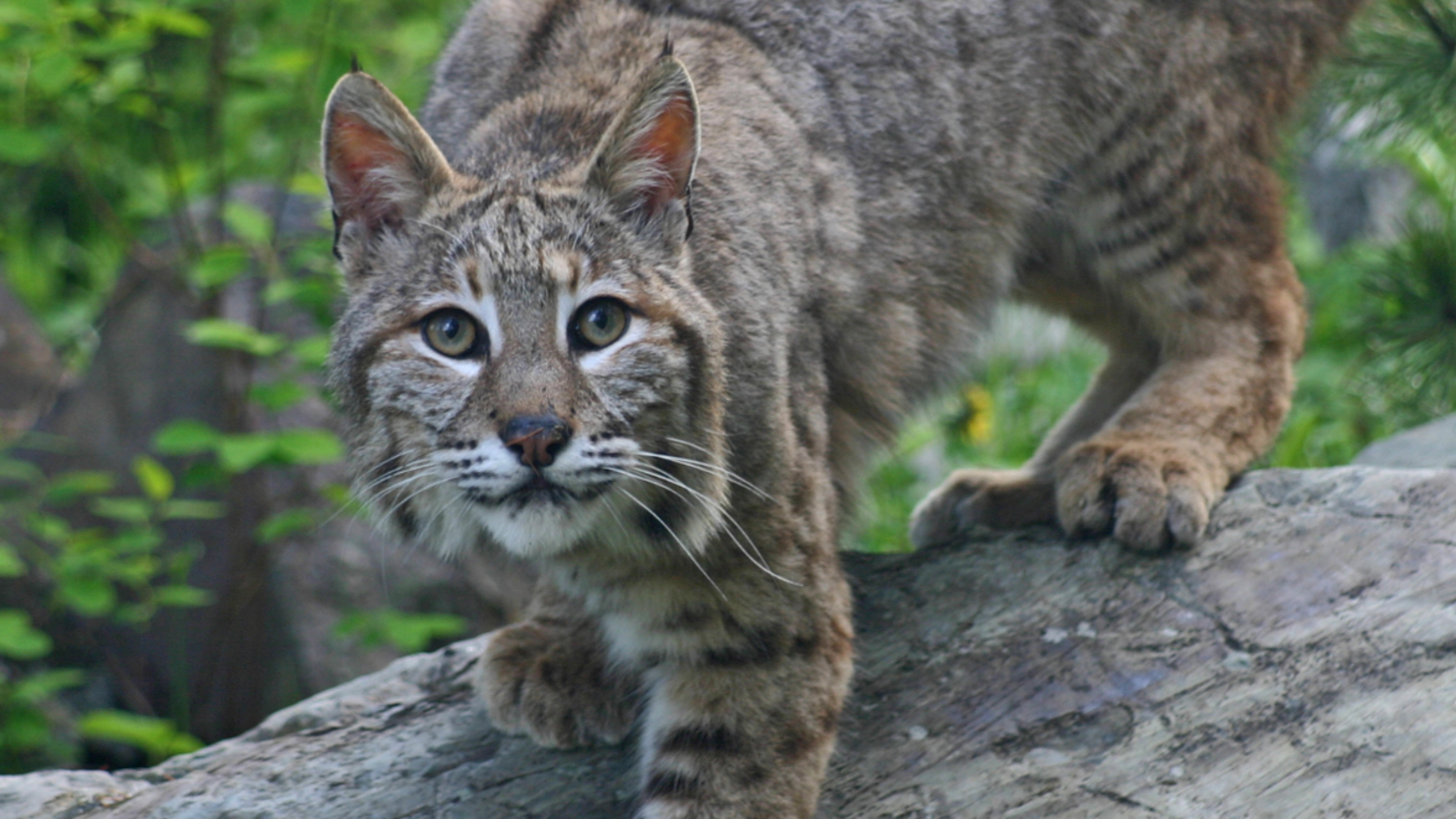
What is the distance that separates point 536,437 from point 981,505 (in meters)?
1.93

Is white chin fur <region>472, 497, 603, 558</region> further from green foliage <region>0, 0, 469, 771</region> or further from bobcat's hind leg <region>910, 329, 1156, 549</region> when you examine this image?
green foliage <region>0, 0, 469, 771</region>

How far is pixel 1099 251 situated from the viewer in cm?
449

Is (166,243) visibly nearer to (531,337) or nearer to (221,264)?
(221,264)

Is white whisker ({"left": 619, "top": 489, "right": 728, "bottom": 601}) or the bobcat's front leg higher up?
white whisker ({"left": 619, "top": 489, "right": 728, "bottom": 601})

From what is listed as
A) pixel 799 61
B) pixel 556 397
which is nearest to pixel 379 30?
pixel 799 61

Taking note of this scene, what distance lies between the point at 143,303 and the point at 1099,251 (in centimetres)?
412

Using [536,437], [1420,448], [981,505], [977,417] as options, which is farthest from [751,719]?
[977,417]

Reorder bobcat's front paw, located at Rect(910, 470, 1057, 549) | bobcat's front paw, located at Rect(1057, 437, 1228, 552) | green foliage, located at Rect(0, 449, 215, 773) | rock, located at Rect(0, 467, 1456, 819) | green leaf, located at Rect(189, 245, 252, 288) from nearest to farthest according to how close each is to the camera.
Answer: rock, located at Rect(0, 467, 1456, 819) < bobcat's front paw, located at Rect(1057, 437, 1228, 552) < bobcat's front paw, located at Rect(910, 470, 1057, 549) < green leaf, located at Rect(189, 245, 252, 288) < green foliage, located at Rect(0, 449, 215, 773)

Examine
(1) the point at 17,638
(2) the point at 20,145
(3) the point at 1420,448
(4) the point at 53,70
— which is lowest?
(1) the point at 17,638

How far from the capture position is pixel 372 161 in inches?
120

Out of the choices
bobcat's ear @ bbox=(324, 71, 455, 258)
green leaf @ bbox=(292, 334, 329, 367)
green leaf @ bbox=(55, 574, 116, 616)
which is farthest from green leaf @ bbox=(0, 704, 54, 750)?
bobcat's ear @ bbox=(324, 71, 455, 258)

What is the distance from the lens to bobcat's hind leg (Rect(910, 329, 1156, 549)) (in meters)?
4.17

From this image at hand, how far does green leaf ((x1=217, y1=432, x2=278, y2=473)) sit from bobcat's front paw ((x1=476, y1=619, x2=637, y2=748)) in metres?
1.29

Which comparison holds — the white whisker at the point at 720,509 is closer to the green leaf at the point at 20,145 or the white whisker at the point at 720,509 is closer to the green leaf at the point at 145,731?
the green leaf at the point at 145,731
